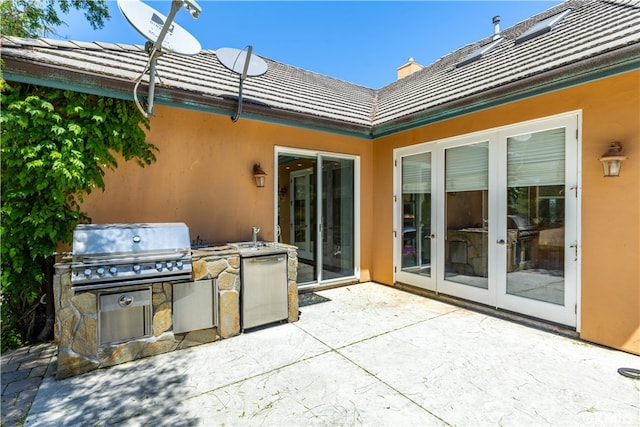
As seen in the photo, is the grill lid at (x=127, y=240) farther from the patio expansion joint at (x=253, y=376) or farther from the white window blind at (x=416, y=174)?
the white window blind at (x=416, y=174)

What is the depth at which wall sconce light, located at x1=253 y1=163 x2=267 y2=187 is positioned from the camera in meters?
5.56

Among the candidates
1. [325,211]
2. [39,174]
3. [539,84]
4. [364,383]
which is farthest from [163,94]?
[539,84]

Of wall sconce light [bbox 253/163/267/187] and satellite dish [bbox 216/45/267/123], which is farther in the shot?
wall sconce light [bbox 253/163/267/187]

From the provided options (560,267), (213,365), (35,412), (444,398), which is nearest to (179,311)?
(213,365)

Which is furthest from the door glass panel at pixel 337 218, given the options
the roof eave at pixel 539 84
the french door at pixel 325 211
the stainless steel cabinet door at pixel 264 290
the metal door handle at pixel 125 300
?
the metal door handle at pixel 125 300

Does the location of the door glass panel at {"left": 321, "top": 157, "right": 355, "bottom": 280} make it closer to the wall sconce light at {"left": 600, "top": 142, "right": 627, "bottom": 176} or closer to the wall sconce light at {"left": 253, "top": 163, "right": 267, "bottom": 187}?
the wall sconce light at {"left": 253, "top": 163, "right": 267, "bottom": 187}

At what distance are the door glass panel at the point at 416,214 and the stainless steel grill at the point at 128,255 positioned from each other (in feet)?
14.6

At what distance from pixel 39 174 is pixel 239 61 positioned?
3280 mm

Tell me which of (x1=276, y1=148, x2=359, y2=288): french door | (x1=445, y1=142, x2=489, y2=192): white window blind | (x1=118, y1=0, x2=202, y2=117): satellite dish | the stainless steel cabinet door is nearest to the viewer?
(x1=118, y1=0, x2=202, y2=117): satellite dish

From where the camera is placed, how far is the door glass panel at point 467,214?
5.17 meters

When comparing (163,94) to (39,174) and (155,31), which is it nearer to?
(155,31)

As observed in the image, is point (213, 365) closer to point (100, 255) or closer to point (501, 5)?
point (100, 255)

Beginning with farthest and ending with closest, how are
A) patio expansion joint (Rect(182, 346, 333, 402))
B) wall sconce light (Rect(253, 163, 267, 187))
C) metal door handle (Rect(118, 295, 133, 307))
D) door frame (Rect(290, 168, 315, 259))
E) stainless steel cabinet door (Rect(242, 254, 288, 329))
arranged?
door frame (Rect(290, 168, 315, 259))
wall sconce light (Rect(253, 163, 267, 187))
stainless steel cabinet door (Rect(242, 254, 288, 329))
metal door handle (Rect(118, 295, 133, 307))
patio expansion joint (Rect(182, 346, 333, 402))

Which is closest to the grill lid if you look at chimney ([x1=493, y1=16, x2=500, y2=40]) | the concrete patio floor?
the concrete patio floor
